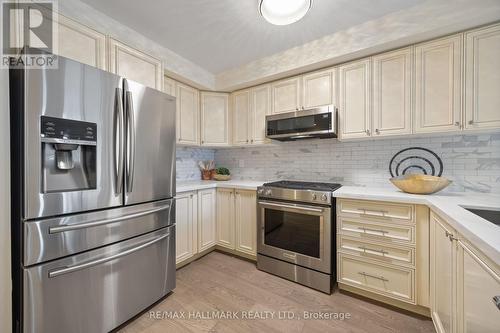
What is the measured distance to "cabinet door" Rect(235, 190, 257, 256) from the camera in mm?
2438

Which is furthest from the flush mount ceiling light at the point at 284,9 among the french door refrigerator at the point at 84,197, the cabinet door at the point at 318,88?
the french door refrigerator at the point at 84,197

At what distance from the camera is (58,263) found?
1188 millimetres

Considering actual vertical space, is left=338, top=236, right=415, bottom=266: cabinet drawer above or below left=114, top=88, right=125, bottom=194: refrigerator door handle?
below

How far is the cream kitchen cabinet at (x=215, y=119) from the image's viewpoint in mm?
2916

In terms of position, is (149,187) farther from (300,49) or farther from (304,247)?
(300,49)

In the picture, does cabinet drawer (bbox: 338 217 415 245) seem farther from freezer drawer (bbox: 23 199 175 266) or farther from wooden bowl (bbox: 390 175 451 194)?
freezer drawer (bbox: 23 199 175 266)

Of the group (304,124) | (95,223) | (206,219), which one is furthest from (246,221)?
(95,223)

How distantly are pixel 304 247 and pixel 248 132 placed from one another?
1616 millimetres

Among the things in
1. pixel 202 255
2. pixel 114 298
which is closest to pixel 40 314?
pixel 114 298

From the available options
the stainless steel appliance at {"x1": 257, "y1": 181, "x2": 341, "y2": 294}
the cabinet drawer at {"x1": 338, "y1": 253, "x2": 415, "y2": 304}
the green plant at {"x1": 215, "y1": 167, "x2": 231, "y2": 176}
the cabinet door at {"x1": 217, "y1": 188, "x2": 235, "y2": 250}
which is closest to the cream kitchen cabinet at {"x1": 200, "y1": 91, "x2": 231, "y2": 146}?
the green plant at {"x1": 215, "y1": 167, "x2": 231, "y2": 176}

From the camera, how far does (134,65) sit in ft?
6.11

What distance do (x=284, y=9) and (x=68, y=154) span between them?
171 cm

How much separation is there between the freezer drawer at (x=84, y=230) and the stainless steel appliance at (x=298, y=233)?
3.74 feet

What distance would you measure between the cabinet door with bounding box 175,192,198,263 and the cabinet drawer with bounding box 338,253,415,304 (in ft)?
5.23
